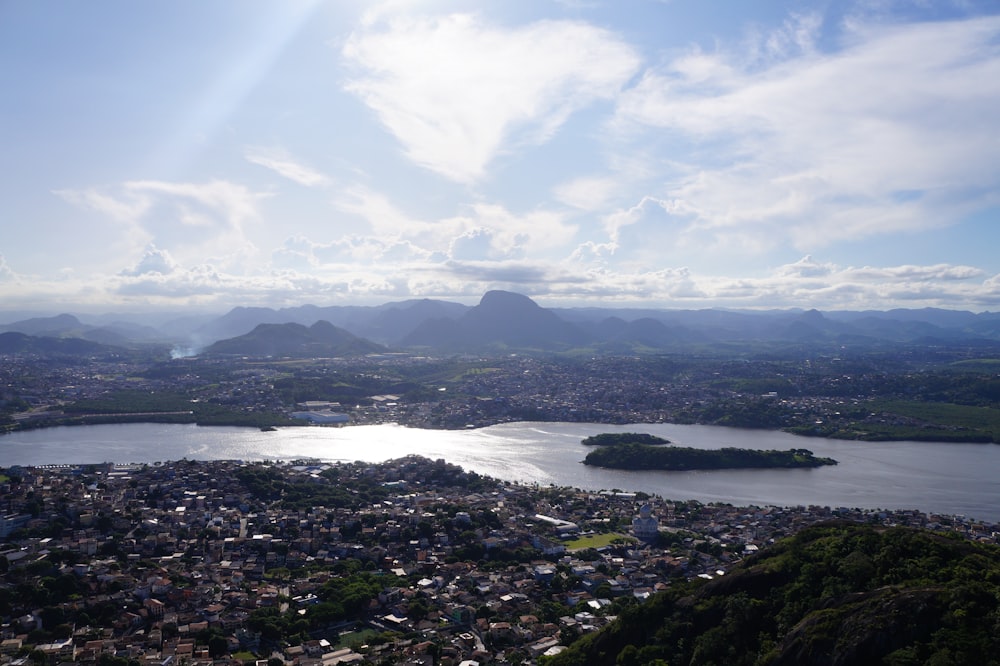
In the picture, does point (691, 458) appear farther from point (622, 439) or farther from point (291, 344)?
point (291, 344)

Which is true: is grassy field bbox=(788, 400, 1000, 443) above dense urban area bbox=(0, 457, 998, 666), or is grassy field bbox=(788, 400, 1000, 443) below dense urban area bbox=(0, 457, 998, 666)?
above

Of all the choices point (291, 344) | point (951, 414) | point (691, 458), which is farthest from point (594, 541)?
point (291, 344)

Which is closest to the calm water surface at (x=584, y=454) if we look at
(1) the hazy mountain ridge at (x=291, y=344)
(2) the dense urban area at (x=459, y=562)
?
(2) the dense urban area at (x=459, y=562)

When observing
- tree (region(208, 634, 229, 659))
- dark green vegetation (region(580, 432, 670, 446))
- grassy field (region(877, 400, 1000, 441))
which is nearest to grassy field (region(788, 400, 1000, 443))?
grassy field (region(877, 400, 1000, 441))

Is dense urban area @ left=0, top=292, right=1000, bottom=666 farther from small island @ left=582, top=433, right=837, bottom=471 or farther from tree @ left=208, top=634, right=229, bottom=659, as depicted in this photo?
small island @ left=582, top=433, right=837, bottom=471

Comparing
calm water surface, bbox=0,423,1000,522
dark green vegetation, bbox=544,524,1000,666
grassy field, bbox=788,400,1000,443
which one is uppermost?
dark green vegetation, bbox=544,524,1000,666

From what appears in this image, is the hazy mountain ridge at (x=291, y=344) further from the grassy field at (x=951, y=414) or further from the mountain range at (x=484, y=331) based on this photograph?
the grassy field at (x=951, y=414)

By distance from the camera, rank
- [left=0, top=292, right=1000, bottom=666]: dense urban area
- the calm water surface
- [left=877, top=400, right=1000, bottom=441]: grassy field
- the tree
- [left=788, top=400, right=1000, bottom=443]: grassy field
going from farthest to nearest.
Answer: [left=877, top=400, right=1000, bottom=441]: grassy field < [left=788, top=400, right=1000, bottom=443]: grassy field < the calm water surface < the tree < [left=0, top=292, right=1000, bottom=666]: dense urban area
